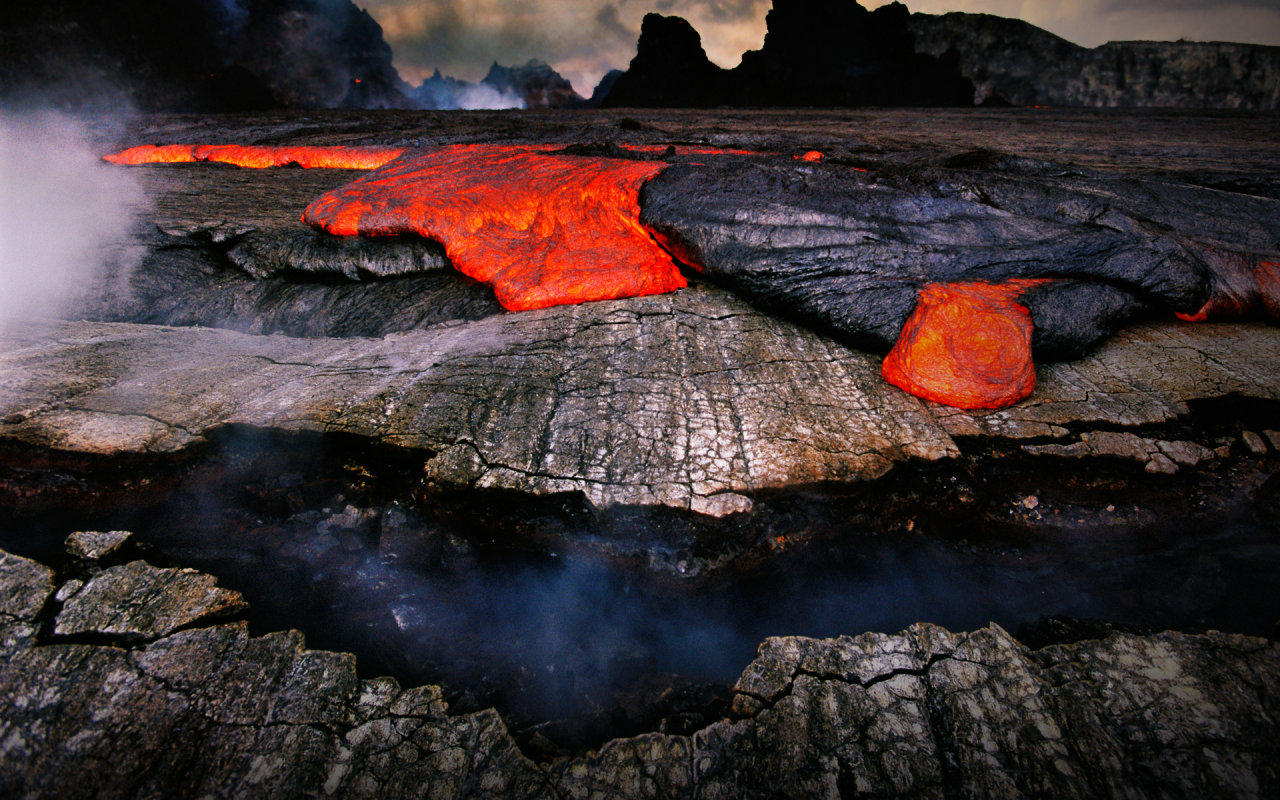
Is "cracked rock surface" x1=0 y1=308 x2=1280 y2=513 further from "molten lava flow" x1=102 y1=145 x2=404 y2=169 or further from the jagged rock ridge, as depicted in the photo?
the jagged rock ridge

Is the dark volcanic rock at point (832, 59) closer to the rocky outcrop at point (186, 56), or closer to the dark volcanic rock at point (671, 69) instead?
the dark volcanic rock at point (671, 69)

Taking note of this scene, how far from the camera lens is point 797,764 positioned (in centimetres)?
108

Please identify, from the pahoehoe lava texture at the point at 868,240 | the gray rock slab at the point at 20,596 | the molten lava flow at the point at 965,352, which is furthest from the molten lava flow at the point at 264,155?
the molten lava flow at the point at 965,352

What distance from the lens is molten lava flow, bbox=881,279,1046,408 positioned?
70.9 inches

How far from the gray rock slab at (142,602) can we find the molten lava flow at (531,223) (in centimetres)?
171

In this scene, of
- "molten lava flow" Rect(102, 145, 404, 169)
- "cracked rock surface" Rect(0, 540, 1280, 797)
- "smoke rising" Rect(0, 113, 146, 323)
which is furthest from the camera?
"molten lava flow" Rect(102, 145, 404, 169)

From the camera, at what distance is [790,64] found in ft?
74.7

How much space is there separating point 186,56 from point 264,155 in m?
21.7

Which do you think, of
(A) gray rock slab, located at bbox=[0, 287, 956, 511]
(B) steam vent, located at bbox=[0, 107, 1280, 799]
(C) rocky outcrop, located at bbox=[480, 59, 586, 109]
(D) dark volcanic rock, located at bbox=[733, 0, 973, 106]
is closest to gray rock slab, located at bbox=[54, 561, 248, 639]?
(B) steam vent, located at bbox=[0, 107, 1280, 799]

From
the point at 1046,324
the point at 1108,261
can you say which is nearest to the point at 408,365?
the point at 1046,324

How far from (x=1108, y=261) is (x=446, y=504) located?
11.0ft

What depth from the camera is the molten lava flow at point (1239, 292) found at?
7.31 ft

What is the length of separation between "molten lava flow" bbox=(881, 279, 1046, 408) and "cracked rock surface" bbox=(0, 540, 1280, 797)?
36.5 inches

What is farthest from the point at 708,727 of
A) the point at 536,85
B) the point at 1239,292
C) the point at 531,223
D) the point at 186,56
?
the point at 536,85
